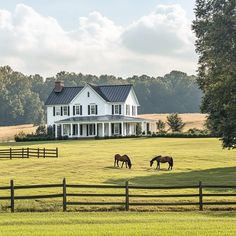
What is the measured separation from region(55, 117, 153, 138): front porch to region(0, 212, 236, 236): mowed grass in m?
71.4

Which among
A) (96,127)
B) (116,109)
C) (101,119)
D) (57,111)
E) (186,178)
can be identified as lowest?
(186,178)

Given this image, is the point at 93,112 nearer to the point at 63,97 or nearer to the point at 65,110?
the point at 65,110

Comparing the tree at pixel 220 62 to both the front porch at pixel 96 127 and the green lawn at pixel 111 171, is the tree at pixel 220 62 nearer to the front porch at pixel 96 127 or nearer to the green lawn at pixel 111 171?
the green lawn at pixel 111 171

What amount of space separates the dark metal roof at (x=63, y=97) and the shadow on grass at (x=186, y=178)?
62.1m

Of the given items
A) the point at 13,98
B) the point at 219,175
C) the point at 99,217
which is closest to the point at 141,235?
the point at 99,217

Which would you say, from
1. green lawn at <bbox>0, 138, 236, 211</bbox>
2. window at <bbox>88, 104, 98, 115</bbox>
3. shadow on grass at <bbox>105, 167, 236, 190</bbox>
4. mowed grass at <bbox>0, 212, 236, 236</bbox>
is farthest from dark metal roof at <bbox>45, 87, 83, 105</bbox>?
mowed grass at <bbox>0, 212, 236, 236</bbox>

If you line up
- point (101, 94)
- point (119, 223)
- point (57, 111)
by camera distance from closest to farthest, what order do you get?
point (119, 223) → point (101, 94) → point (57, 111)

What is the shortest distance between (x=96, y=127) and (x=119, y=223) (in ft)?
249

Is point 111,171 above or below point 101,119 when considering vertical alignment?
below

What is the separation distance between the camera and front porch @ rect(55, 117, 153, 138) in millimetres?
94912

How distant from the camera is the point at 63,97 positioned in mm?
103062

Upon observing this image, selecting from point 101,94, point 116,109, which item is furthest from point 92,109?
point 116,109

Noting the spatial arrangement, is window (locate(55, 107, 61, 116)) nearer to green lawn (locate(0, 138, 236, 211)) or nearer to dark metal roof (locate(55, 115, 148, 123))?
dark metal roof (locate(55, 115, 148, 123))

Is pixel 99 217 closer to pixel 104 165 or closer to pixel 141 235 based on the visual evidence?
pixel 141 235
